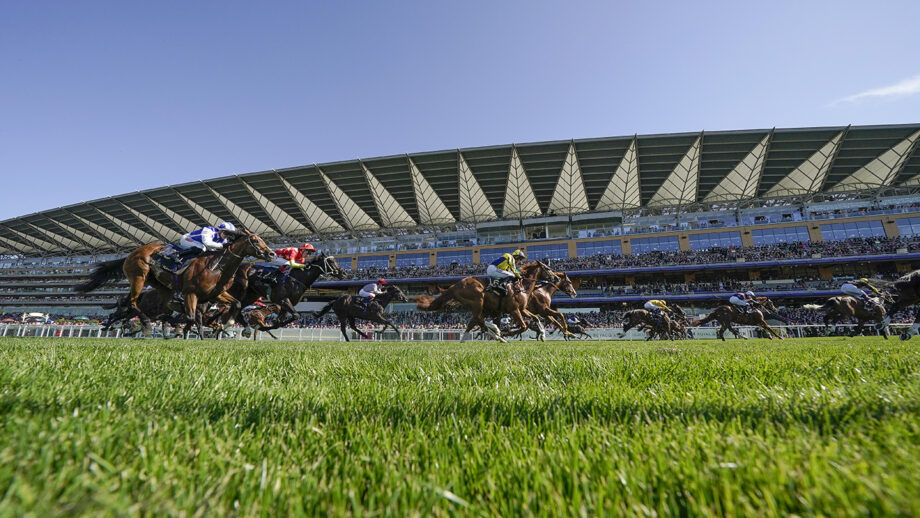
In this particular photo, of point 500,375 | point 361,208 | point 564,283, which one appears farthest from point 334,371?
point 361,208

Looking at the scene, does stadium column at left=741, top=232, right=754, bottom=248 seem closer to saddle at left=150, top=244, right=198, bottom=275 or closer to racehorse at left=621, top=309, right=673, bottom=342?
racehorse at left=621, top=309, right=673, bottom=342

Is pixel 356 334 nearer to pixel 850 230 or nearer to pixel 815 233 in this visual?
pixel 815 233

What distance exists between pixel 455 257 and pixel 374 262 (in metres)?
11.5

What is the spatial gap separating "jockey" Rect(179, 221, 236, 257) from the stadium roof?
105 feet

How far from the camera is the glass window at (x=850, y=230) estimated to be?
3931 cm

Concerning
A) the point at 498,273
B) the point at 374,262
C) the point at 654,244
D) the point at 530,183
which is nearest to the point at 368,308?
the point at 498,273

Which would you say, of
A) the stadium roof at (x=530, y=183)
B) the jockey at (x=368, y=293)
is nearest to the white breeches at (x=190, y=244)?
the jockey at (x=368, y=293)

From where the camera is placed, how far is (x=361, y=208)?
48.8 metres

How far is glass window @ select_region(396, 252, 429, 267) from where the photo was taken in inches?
2045

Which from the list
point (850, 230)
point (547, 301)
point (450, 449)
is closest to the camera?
point (450, 449)

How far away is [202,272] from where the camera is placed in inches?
353

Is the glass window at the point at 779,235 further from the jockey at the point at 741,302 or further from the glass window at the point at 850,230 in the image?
the jockey at the point at 741,302

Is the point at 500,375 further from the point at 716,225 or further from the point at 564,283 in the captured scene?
the point at 716,225

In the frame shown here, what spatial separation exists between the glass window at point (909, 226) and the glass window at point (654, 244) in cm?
1984
